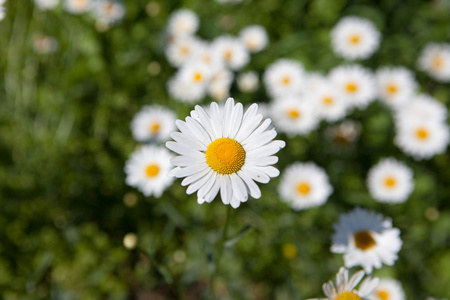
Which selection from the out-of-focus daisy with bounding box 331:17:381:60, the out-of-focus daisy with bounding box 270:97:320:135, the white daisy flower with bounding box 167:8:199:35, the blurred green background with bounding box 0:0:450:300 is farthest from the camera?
the white daisy flower with bounding box 167:8:199:35

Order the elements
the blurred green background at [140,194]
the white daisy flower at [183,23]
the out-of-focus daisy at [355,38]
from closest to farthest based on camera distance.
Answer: the blurred green background at [140,194] < the out-of-focus daisy at [355,38] < the white daisy flower at [183,23]

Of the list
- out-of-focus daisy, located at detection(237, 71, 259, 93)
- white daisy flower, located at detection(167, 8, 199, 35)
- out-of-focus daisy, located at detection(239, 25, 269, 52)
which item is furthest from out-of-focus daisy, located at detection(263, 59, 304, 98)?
white daisy flower, located at detection(167, 8, 199, 35)

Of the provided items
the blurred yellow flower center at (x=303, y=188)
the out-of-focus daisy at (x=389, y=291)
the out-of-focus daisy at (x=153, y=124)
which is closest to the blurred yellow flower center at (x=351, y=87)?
the blurred yellow flower center at (x=303, y=188)

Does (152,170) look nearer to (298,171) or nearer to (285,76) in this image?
(298,171)

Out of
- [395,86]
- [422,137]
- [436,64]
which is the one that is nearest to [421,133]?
[422,137]

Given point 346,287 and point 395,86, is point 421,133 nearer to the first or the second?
point 395,86

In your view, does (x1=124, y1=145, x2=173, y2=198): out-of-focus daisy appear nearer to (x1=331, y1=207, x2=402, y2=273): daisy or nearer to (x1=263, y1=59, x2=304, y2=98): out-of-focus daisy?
(x1=331, y1=207, x2=402, y2=273): daisy

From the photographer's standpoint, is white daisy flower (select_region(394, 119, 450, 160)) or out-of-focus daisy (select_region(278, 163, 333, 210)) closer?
out-of-focus daisy (select_region(278, 163, 333, 210))

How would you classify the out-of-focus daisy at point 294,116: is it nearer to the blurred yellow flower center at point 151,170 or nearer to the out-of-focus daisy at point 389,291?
the blurred yellow flower center at point 151,170
